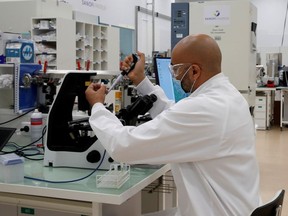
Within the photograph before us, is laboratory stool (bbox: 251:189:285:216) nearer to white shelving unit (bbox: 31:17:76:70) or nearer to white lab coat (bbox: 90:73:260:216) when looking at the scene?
white lab coat (bbox: 90:73:260:216)

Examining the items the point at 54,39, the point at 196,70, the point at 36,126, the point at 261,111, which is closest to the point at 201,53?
the point at 196,70

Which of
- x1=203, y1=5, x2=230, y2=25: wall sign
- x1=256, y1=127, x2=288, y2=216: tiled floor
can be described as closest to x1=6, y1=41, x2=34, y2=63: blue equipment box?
x1=203, y1=5, x2=230, y2=25: wall sign

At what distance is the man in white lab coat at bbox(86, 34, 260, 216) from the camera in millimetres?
1462

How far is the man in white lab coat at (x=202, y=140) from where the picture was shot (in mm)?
1462

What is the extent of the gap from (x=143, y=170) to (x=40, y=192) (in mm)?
489

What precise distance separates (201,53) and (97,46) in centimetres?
650

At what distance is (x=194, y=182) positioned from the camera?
153 centimetres

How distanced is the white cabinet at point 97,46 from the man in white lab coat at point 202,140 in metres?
5.53

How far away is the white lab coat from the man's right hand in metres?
0.58

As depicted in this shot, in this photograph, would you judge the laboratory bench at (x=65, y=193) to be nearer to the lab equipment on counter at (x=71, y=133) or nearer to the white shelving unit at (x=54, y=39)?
the lab equipment on counter at (x=71, y=133)

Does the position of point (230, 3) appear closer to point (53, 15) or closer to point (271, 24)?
point (53, 15)

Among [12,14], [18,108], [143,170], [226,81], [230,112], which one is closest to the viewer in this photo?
[230,112]

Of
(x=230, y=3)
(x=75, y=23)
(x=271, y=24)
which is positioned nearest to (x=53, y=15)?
(x=75, y=23)

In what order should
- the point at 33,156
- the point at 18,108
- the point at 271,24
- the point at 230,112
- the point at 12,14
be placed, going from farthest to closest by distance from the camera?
1. the point at 271,24
2. the point at 12,14
3. the point at 18,108
4. the point at 33,156
5. the point at 230,112
